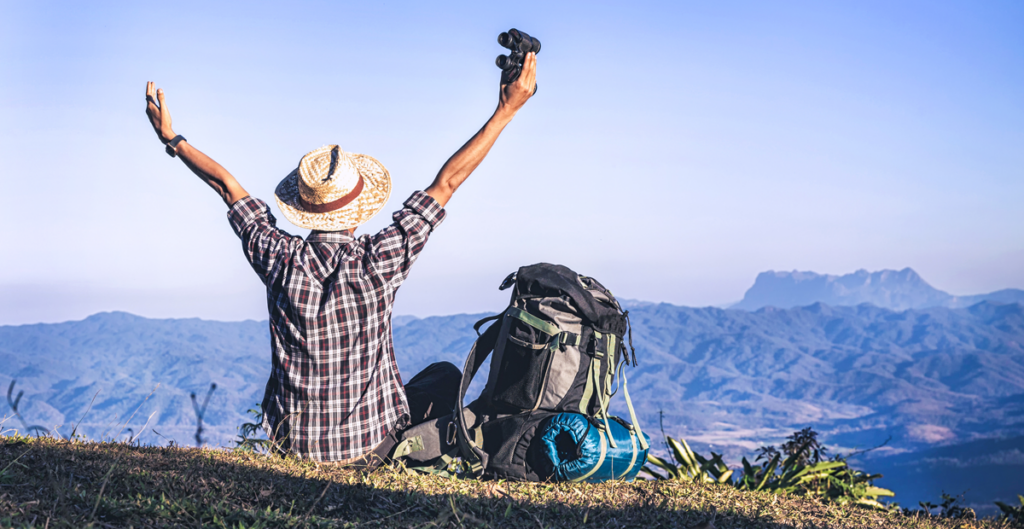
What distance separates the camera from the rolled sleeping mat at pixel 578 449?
4.06m

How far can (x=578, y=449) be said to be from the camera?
403 cm

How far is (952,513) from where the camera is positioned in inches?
227

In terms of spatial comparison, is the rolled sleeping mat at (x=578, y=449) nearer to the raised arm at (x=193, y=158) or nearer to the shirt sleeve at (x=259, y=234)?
the shirt sleeve at (x=259, y=234)

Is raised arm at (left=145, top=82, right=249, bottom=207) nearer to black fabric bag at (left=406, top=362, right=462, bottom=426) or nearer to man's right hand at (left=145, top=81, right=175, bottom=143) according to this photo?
man's right hand at (left=145, top=81, right=175, bottom=143)

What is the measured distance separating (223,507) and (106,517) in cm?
41

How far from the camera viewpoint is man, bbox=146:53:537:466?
4020 millimetres

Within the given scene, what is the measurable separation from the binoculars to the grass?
2.42 m

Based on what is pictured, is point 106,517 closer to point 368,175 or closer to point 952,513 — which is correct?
point 368,175

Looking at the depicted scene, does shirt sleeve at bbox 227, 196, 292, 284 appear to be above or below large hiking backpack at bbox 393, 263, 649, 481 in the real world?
above

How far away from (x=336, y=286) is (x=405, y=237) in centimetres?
48

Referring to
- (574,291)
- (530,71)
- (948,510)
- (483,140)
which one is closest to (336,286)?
(483,140)

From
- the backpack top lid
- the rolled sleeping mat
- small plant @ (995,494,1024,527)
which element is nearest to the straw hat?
the backpack top lid

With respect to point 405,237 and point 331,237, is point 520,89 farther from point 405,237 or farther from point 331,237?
point 331,237

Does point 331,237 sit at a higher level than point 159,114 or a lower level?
lower
